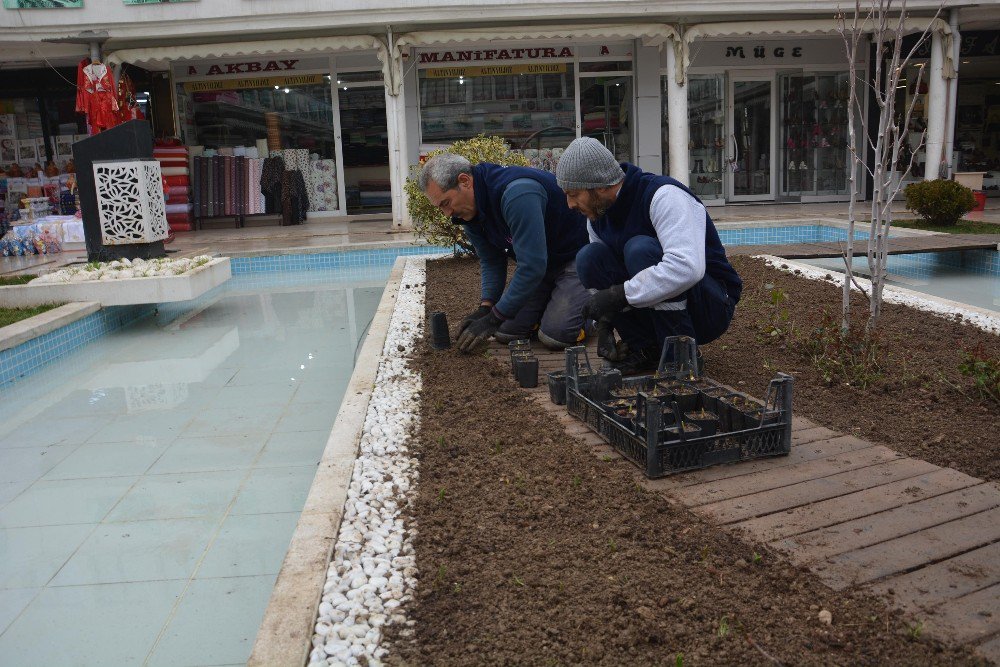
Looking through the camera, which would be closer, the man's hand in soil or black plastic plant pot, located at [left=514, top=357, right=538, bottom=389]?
the man's hand in soil

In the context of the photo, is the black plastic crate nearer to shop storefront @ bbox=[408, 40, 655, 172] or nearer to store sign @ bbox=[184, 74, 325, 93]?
shop storefront @ bbox=[408, 40, 655, 172]

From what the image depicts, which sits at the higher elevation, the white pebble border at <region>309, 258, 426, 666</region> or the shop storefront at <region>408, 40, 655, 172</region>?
the shop storefront at <region>408, 40, 655, 172</region>

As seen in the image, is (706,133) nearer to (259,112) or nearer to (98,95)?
(259,112)

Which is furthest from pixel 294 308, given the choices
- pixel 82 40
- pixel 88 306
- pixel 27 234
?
pixel 82 40

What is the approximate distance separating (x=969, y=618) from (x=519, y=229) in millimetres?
2344

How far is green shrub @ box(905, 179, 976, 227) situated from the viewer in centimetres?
879

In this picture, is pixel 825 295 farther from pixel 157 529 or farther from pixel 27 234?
pixel 27 234

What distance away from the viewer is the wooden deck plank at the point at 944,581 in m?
1.69

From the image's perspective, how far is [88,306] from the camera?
6.00m

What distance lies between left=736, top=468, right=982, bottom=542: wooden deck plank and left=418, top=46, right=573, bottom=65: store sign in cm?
1173

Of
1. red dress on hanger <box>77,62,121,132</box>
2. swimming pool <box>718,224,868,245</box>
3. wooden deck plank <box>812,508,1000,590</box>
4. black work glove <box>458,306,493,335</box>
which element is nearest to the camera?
wooden deck plank <box>812,508,1000,590</box>

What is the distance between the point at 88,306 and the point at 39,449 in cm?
260

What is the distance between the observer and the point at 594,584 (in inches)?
72.4

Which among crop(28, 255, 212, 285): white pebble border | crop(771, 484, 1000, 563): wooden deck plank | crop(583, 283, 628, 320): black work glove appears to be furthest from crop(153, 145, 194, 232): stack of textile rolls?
crop(771, 484, 1000, 563): wooden deck plank
